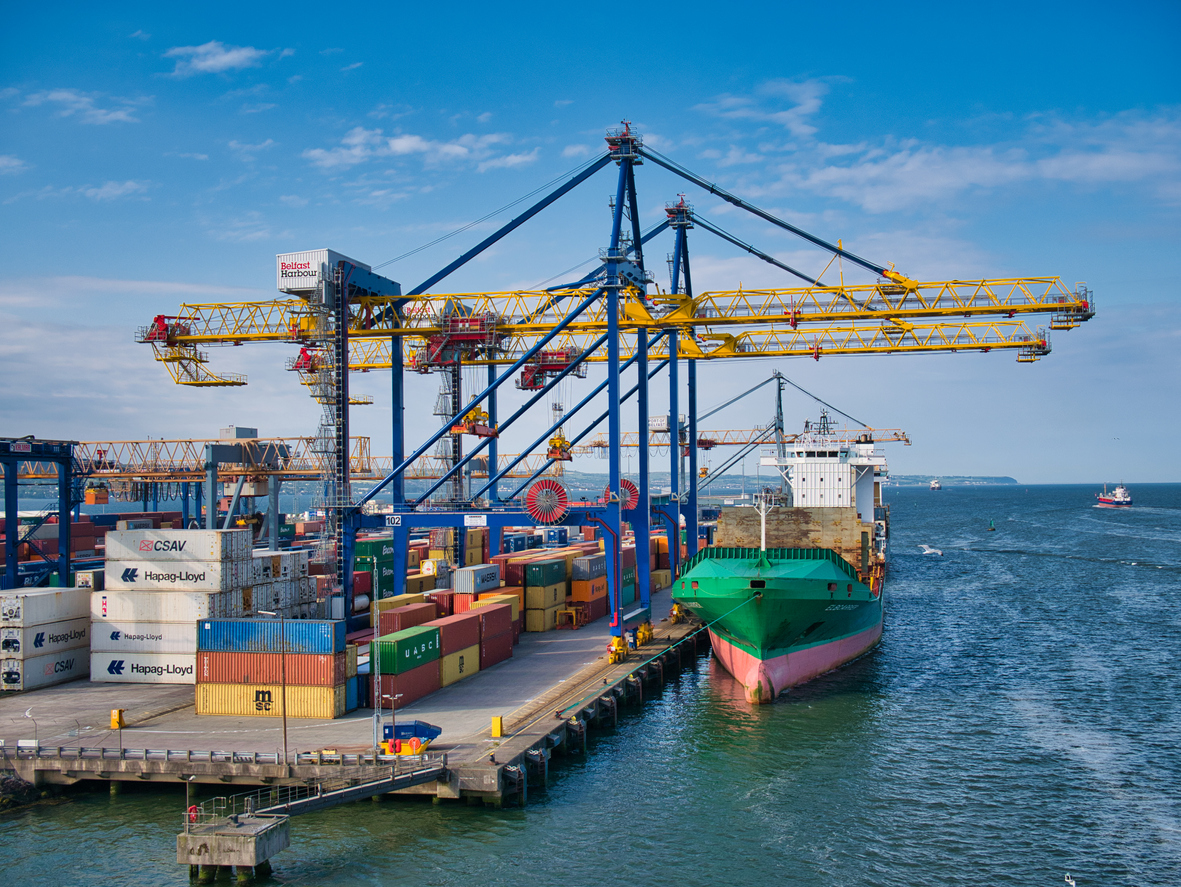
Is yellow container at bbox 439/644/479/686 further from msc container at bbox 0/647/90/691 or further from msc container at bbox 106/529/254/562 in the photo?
msc container at bbox 0/647/90/691

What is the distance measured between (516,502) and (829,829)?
25092 mm

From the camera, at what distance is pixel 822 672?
1571 inches

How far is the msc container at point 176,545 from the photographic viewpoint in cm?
3338

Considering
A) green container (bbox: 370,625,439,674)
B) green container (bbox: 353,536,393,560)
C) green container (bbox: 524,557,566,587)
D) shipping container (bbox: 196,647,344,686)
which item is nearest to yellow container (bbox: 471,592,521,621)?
green container (bbox: 524,557,566,587)

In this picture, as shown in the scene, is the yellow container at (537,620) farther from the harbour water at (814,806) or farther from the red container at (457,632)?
the red container at (457,632)

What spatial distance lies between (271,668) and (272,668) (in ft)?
0.11

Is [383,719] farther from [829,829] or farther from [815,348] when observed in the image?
[815,348]

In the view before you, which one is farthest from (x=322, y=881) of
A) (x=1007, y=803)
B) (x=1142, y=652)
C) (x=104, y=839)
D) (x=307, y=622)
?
(x=1142, y=652)

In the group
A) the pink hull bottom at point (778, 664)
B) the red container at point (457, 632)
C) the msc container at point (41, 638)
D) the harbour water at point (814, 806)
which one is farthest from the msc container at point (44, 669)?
the pink hull bottom at point (778, 664)

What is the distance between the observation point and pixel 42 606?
33.0m

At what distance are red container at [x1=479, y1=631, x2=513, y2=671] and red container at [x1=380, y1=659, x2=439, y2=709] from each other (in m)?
3.90

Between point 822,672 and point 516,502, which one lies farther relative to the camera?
point 516,502

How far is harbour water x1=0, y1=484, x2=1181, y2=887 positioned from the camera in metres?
20.8

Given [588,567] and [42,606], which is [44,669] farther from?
[588,567]
